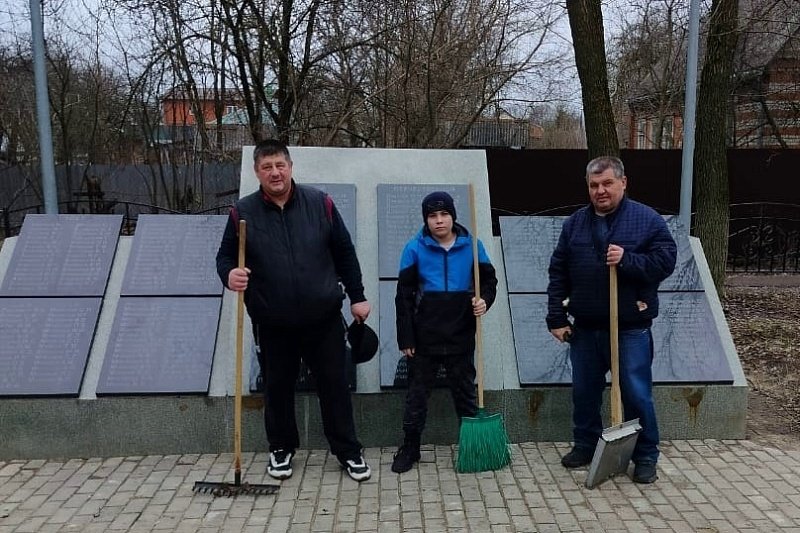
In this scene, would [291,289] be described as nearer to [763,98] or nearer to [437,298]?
[437,298]

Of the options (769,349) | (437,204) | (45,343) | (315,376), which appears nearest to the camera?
(437,204)

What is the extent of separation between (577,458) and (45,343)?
3472mm

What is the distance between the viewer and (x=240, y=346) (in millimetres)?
3523

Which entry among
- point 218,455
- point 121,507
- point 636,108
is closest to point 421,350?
point 218,455

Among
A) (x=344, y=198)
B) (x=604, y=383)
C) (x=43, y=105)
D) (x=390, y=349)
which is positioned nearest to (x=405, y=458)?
(x=390, y=349)

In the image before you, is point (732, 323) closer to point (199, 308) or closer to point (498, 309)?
point (498, 309)

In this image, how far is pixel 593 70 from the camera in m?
7.45

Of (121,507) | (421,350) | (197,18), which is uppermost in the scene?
(197,18)

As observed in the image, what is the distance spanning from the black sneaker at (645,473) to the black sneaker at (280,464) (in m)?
2.00

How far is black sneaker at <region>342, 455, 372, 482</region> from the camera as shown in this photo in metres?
3.78

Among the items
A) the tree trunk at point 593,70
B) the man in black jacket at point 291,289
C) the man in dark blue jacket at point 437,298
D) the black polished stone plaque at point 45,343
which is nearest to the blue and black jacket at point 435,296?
the man in dark blue jacket at point 437,298

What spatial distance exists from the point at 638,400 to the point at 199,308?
2864 millimetres

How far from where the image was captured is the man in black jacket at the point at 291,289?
3.48 meters

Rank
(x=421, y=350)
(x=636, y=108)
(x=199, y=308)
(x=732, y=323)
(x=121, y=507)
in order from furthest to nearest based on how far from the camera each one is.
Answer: (x=636, y=108) < (x=732, y=323) < (x=199, y=308) < (x=421, y=350) < (x=121, y=507)
